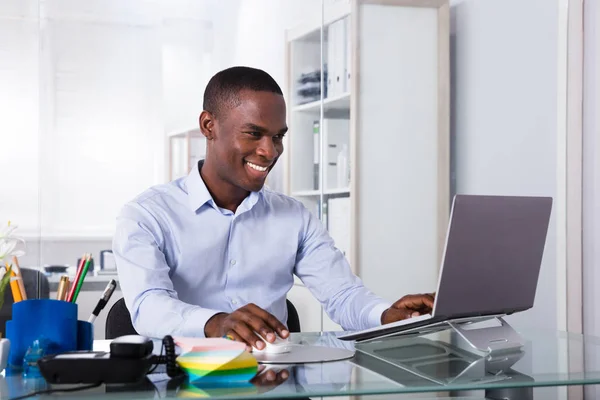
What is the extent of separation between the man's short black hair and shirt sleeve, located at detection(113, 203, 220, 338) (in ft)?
1.09

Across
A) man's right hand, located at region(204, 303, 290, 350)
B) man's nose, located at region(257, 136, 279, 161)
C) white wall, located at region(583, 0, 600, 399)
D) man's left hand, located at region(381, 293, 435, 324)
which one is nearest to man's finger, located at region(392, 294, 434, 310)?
man's left hand, located at region(381, 293, 435, 324)

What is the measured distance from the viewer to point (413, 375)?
1.15 metres

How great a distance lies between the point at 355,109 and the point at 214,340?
245 centimetres

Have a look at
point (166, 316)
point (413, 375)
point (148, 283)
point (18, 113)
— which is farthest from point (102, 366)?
point (18, 113)

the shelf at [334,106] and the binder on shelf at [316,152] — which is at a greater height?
the shelf at [334,106]

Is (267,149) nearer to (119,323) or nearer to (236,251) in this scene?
(236,251)

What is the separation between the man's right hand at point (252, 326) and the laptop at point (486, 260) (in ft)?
0.64

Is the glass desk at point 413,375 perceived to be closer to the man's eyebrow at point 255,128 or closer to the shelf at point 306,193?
the man's eyebrow at point 255,128

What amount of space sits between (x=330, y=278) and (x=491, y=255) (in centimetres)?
74

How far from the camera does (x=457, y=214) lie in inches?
50.3

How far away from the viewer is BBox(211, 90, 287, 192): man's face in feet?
6.36

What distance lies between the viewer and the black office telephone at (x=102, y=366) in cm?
103

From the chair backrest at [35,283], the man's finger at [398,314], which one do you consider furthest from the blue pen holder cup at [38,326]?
the chair backrest at [35,283]

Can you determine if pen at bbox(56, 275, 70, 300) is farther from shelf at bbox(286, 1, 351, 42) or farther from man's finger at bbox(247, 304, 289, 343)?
shelf at bbox(286, 1, 351, 42)
